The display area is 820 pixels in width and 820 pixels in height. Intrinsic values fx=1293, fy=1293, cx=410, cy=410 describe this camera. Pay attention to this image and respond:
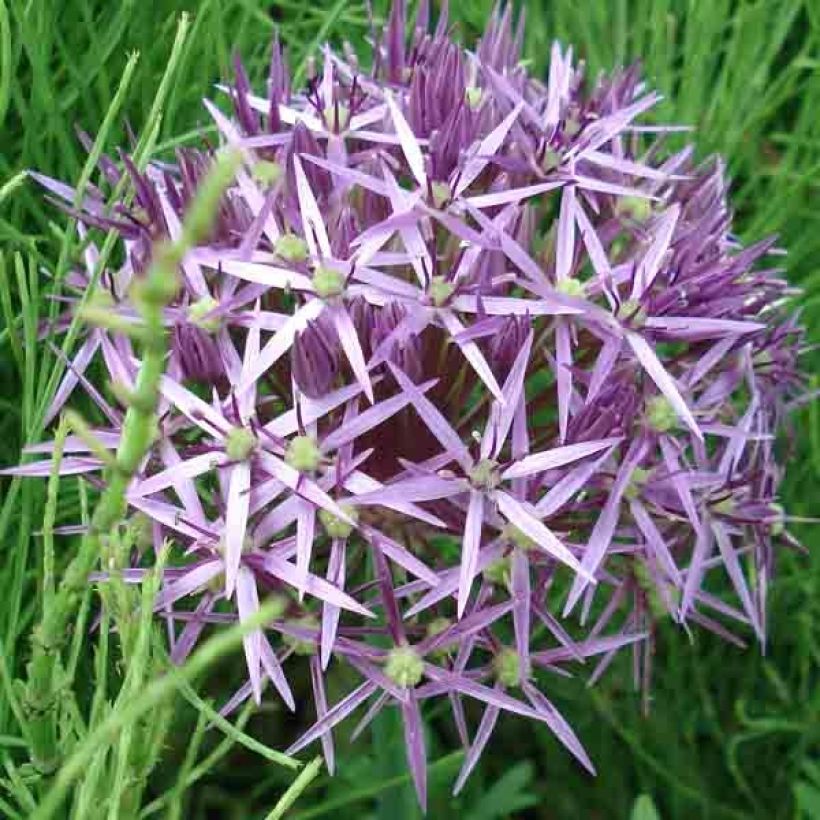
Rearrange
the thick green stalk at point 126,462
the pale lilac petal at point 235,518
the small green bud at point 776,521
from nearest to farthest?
1. the thick green stalk at point 126,462
2. the pale lilac petal at point 235,518
3. the small green bud at point 776,521

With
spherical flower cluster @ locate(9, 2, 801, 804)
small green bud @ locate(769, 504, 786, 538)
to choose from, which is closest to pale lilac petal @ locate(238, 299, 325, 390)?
spherical flower cluster @ locate(9, 2, 801, 804)

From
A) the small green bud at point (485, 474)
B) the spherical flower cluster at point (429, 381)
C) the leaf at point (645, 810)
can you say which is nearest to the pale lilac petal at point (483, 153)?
the spherical flower cluster at point (429, 381)

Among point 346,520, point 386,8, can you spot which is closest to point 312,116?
point 346,520

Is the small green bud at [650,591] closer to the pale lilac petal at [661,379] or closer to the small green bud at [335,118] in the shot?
the pale lilac petal at [661,379]

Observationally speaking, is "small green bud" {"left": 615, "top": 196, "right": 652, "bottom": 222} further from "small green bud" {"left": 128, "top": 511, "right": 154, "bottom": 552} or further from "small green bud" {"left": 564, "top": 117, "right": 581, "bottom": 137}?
"small green bud" {"left": 128, "top": 511, "right": 154, "bottom": 552}

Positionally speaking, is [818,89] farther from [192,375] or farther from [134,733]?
[134,733]

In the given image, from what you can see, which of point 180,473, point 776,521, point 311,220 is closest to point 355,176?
point 311,220

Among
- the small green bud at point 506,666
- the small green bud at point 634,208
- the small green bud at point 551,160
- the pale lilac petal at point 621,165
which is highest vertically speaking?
the small green bud at point 551,160
